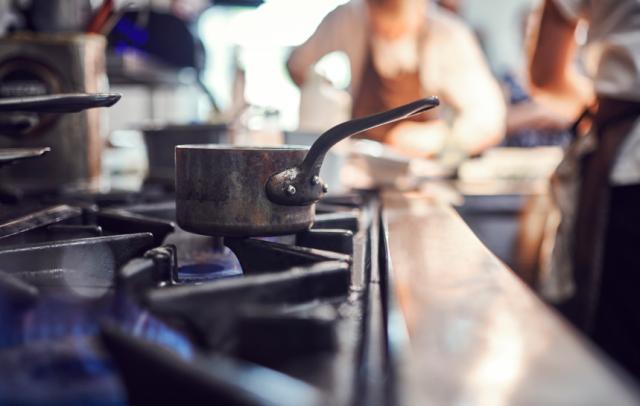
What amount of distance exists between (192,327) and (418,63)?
8.32 ft

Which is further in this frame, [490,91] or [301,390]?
[490,91]

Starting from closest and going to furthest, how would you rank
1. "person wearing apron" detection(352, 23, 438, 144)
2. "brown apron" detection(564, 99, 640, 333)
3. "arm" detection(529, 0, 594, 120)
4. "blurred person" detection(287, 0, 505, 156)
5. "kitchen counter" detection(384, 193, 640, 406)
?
"kitchen counter" detection(384, 193, 640, 406) → "brown apron" detection(564, 99, 640, 333) → "arm" detection(529, 0, 594, 120) → "blurred person" detection(287, 0, 505, 156) → "person wearing apron" detection(352, 23, 438, 144)

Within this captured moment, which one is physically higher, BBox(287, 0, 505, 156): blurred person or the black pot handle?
BBox(287, 0, 505, 156): blurred person

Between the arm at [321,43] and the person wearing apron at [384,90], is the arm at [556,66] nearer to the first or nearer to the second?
the person wearing apron at [384,90]

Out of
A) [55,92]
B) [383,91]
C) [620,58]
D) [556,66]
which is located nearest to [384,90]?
[383,91]

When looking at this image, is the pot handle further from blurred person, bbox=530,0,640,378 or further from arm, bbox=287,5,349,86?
arm, bbox=287,5,349,86

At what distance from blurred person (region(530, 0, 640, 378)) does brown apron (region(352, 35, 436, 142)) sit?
1098 mm

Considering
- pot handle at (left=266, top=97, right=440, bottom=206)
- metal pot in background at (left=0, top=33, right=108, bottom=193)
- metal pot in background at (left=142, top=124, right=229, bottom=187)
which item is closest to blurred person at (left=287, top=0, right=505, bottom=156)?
metal pot in background at (left=142, top=124, right=229, bottom=187)

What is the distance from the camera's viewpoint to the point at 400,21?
2.51 m

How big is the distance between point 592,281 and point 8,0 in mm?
1726

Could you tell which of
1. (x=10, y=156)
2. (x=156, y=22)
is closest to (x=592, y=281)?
(x=10, y=156)

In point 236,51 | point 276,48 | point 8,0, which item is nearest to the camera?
point 8,0

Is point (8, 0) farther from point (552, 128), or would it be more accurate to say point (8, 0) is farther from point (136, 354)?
point (552, 128)

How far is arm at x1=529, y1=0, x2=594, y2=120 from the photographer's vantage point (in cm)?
170
